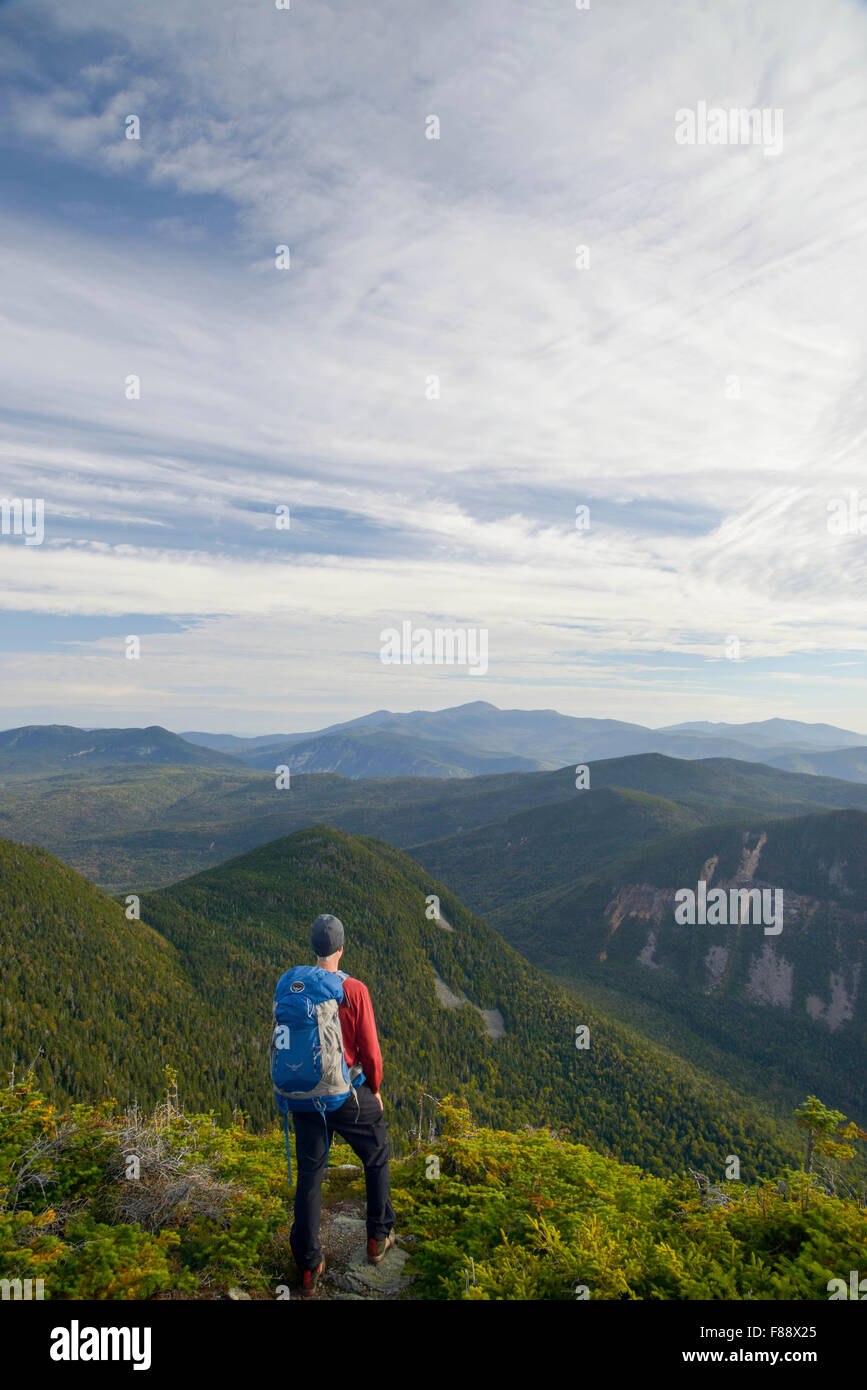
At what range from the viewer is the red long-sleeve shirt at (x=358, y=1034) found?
9477mm

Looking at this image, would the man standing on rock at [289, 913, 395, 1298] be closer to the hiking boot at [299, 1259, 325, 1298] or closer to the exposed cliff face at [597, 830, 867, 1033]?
the hiking boot at [299, 1259, 325, 1298]

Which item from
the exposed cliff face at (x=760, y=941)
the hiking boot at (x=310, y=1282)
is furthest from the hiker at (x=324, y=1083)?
the exposed cliff face at (x=760, y=941)

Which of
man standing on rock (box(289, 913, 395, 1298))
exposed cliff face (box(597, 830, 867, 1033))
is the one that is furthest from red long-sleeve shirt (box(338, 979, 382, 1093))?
exposed cliff face (box(597, 830, 867, 1033))

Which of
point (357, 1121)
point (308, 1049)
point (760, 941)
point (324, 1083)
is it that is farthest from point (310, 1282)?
point (760, 941)

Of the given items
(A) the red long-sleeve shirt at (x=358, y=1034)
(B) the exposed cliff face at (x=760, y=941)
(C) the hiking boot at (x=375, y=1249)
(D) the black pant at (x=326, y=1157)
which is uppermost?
(A) the red long-sleeve shirt at (x=358, y=1034)

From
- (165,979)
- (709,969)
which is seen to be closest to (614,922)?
(709,969)

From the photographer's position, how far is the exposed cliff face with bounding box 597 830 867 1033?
130 metres

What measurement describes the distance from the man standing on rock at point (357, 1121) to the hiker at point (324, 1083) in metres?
0.01

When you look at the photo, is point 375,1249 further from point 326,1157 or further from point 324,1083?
point 324,1083

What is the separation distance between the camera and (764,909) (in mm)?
151625

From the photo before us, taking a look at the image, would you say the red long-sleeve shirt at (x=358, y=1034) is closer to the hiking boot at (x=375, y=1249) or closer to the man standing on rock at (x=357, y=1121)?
the man standing on rock at (x=357, y=1121)

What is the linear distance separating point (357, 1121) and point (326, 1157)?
2.09ft
